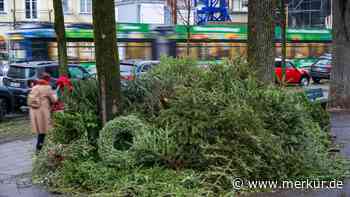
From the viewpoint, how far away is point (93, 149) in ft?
26.8

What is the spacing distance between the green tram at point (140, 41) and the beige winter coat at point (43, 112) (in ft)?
37.5

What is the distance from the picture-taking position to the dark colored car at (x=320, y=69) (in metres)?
34.8

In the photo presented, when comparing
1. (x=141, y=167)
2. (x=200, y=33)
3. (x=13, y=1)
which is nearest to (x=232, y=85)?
(x=141, y=167)

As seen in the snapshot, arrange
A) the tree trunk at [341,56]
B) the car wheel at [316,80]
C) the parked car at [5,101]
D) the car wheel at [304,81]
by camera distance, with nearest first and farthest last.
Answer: the tree trunk at [341,56] → the parked car at [5,101] → the car wheel at [304,81] → the car wheel at [316,80]

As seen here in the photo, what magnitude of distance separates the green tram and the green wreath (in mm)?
14181

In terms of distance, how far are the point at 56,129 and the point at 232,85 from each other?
2.58 meters

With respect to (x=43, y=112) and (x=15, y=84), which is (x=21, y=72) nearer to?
(x=15, y=84)

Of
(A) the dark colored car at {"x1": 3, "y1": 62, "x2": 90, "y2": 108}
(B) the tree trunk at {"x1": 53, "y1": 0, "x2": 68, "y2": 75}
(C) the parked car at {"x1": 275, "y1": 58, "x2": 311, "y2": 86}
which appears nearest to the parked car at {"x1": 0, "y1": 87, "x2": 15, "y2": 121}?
(A) the dark colored car at {"x1": 3, "y1": 62, "x2": 90, "y2": 108}

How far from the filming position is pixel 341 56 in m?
16.1

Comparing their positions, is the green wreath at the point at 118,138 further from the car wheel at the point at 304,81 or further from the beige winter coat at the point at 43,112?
the car wheel at the point at 304,81

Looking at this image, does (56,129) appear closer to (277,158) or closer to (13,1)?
(277,158)

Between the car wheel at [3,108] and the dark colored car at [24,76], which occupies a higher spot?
the dark colored car at [24,76]

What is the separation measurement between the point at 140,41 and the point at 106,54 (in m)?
20.5

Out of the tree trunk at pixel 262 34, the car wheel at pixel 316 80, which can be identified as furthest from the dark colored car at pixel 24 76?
the car wheel at pixel 316 80
